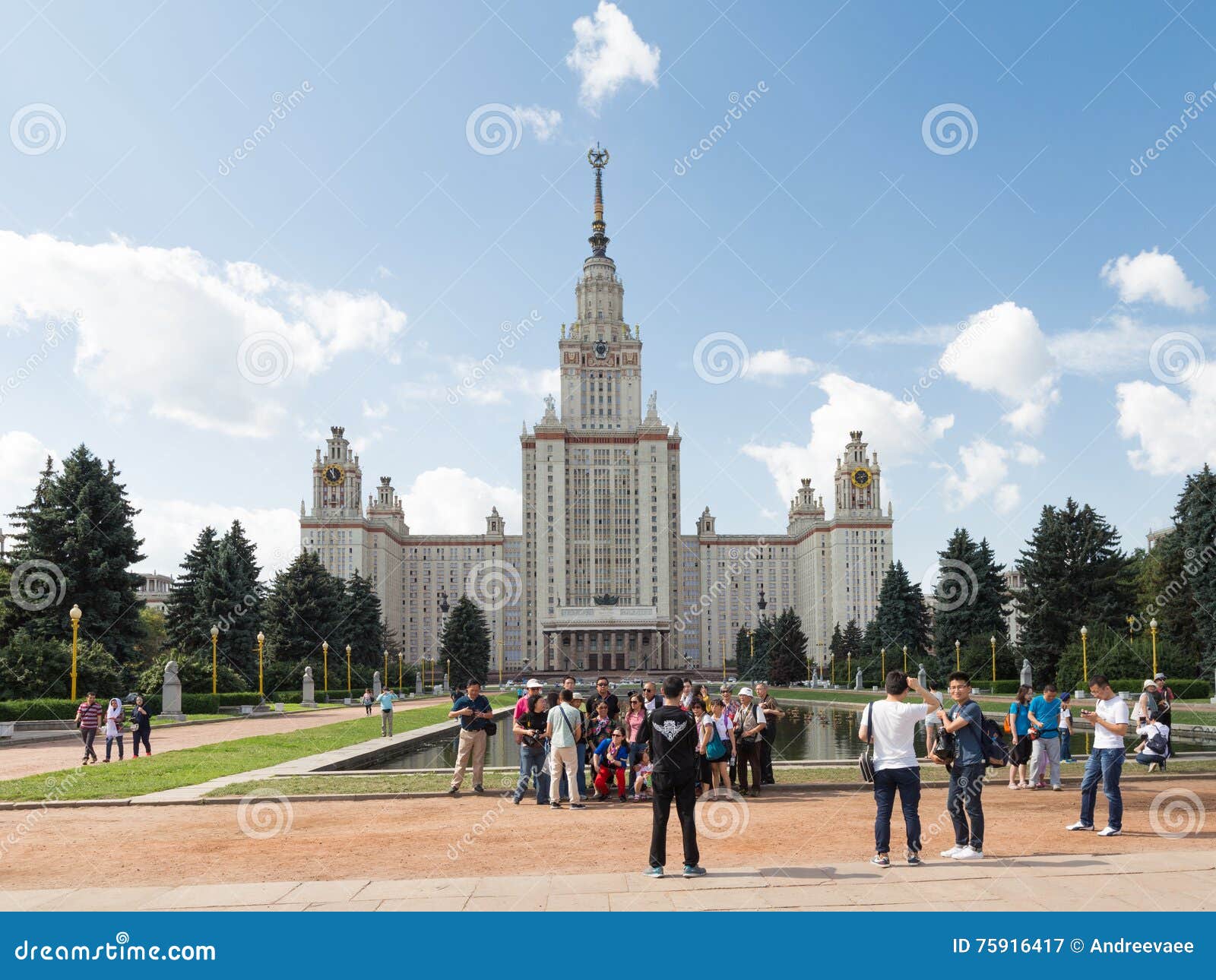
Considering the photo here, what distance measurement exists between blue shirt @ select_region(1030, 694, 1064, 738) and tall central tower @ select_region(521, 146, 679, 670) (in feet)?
429

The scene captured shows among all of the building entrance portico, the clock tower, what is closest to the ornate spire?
the clock tower

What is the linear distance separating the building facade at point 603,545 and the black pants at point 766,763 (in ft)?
422

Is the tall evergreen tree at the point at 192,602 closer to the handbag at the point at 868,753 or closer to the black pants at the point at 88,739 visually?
the black pants at the point at 88,739

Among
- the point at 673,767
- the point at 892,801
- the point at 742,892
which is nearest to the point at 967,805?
the point at 892,801

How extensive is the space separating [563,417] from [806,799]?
467ft

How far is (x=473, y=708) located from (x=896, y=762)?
8.51 meters

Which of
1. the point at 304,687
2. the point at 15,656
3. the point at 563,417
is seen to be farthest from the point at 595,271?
the point at 15,656

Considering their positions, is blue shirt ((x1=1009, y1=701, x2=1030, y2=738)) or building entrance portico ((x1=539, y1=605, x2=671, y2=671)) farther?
building entrance portico ((x1=539, y1=605, x2=671, y2=671))

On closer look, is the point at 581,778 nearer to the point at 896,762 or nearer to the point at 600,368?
the point at 896,762

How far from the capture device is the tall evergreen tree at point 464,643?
9562cm

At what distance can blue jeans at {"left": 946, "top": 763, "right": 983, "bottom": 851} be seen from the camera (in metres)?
10.6

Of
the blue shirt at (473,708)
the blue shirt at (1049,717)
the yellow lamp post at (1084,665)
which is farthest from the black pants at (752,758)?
the yellow lamp post at (1084,665)

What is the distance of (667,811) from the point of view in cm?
990

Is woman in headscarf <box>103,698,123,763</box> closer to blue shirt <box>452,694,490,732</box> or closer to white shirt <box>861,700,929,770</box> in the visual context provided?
blue shirt <box>452,694,490,732</box>
